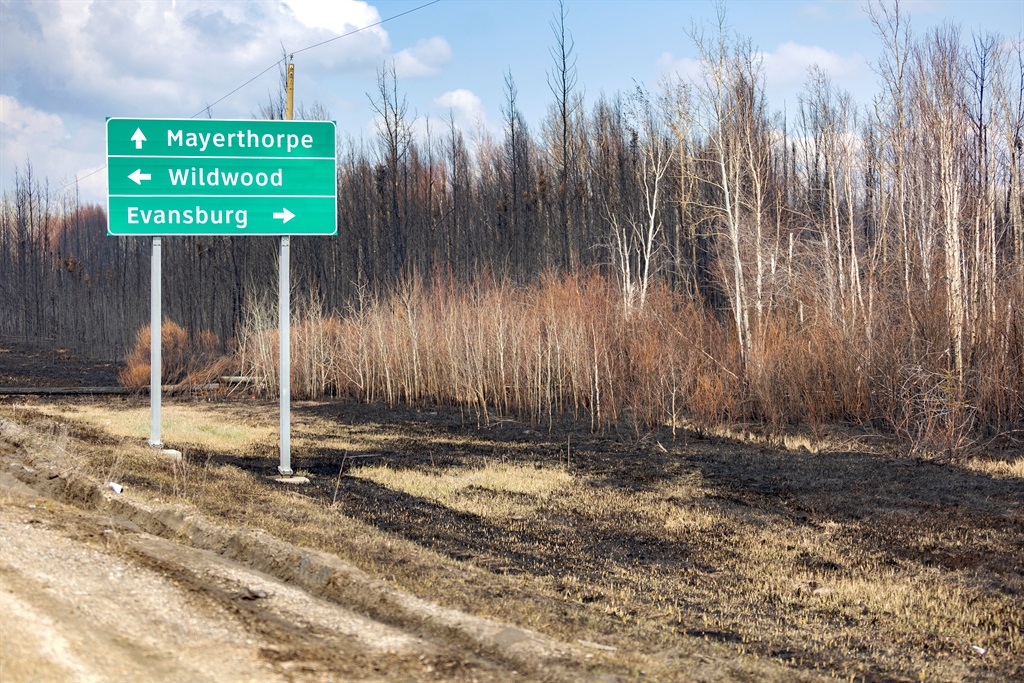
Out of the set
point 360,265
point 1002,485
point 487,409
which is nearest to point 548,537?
point 1002,485

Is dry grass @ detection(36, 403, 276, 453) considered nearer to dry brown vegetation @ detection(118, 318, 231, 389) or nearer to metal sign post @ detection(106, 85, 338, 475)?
dry brown vegetation @ detection(118, 318, 231, 389)

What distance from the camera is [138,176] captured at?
36.2 feet

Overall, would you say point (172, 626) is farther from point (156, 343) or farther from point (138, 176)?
point (156, 343)

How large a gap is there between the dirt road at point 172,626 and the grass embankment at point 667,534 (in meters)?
0.77

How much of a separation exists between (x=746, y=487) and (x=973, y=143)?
24.4ft

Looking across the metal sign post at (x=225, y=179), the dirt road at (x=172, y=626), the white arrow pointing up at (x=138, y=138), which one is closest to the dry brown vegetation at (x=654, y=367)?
the metal sign post at (x=225, y=179)

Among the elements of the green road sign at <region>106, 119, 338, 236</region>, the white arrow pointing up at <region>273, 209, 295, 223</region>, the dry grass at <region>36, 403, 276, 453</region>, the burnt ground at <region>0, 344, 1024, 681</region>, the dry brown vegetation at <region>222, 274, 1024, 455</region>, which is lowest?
the burnt ground at <region>0, 344, 1024, 681</region>

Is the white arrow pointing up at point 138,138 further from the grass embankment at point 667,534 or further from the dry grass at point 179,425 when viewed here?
the dry grass at point 179,425

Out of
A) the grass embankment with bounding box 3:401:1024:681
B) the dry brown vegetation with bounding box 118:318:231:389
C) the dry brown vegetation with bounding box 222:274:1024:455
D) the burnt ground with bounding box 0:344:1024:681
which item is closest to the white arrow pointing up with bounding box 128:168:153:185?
the grass embankment with bounding box 3:401:1024:681

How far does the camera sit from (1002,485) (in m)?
11.0

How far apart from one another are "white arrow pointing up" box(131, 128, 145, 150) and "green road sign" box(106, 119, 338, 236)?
0.04 ft

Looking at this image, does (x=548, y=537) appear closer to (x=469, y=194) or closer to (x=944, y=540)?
(x=944, y=540)

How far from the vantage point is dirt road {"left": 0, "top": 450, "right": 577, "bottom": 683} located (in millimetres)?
4473

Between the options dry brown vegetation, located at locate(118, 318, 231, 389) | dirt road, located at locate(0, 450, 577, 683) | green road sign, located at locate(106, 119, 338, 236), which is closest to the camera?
dirt road, located at locate(0, 450, 577, 683)
